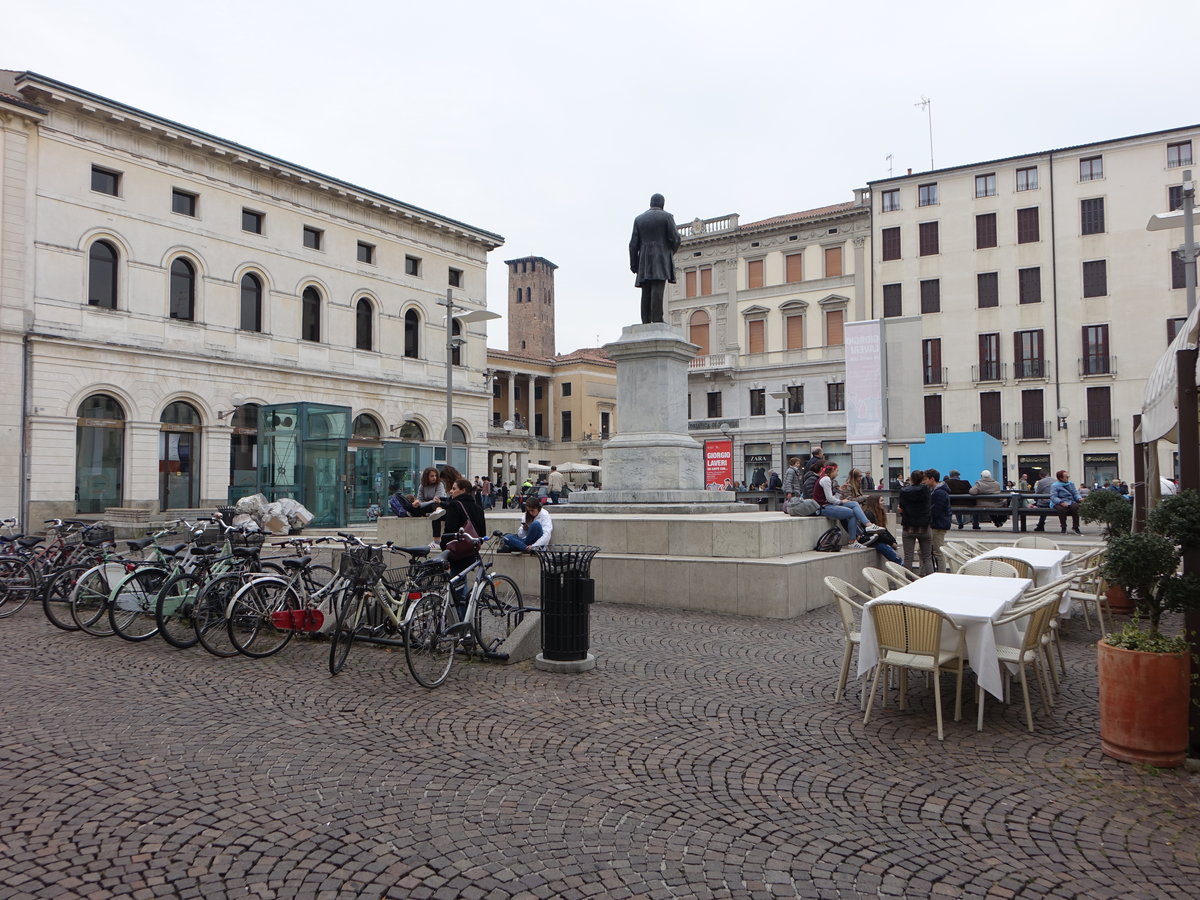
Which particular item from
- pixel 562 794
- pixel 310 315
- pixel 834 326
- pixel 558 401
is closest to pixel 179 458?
pixel 310 315

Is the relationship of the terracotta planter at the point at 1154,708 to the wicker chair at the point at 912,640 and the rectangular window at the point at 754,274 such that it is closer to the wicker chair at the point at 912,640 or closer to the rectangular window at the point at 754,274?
the wicker chair at the point at 912,640

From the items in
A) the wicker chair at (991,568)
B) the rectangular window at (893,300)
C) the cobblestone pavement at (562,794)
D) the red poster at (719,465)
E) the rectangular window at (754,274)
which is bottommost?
the cobblestone pavement at (562,794)

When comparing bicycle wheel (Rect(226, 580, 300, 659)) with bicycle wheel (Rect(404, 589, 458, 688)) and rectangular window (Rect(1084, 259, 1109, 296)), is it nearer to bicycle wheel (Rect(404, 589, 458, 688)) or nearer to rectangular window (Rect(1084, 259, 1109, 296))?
bicycle wheel (Rect(404, 589, 458, 688))

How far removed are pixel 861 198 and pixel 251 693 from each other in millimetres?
44995

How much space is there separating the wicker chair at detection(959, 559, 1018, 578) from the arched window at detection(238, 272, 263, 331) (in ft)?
86.8

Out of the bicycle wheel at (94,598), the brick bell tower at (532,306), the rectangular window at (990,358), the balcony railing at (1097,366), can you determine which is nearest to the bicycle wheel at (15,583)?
the bicycle wheel at (94,598)

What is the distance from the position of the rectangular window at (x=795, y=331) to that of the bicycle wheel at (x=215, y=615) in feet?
136

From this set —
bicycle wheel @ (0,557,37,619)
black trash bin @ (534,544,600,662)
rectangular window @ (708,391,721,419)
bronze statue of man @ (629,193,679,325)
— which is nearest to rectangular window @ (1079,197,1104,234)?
rectangular window @ (708,391,721,419)

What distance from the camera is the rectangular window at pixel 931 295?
4225cm

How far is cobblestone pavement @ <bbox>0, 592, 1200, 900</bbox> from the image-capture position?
3320 millimetres

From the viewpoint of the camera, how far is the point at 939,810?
3984 millimetres

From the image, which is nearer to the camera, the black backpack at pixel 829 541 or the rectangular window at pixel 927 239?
the black backpack at pixel 829 541

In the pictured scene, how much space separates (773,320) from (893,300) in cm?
675

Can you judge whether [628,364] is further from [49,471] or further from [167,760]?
[49,471]
